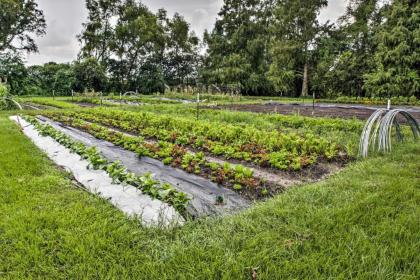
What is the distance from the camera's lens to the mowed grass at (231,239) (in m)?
1.68

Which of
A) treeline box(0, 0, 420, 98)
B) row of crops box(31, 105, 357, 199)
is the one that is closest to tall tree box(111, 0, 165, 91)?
treeline box(0, 0, 420, 98)

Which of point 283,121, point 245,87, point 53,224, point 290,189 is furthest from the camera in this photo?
point 245,87

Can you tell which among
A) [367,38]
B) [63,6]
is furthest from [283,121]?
[63,6]

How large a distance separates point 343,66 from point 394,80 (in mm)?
3778

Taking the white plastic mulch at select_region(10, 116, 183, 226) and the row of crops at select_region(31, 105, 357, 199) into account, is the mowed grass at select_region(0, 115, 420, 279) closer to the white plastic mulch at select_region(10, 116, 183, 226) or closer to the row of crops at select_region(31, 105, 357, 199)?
the white plastic mulch at select_region(10, 116, 183, 226)

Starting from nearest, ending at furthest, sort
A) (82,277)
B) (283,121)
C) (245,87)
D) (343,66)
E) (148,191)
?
(82,277)
(148,191)
(283,121)
(343,66)
(245,87)

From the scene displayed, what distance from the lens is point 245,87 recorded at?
25859mm

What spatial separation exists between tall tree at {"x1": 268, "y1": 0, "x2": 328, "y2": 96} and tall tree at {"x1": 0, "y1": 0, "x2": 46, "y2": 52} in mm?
21597

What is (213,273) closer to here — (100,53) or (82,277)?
(82,277)

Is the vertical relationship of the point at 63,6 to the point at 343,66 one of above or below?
above

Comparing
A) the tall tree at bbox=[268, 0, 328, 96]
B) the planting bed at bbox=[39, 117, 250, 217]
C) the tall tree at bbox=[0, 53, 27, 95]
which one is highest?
the tall tree at bbox=[268, 0, 328, 96]

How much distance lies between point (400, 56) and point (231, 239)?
19304 mm

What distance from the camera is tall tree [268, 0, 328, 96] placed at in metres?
21.6

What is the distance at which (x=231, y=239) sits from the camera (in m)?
1.99
